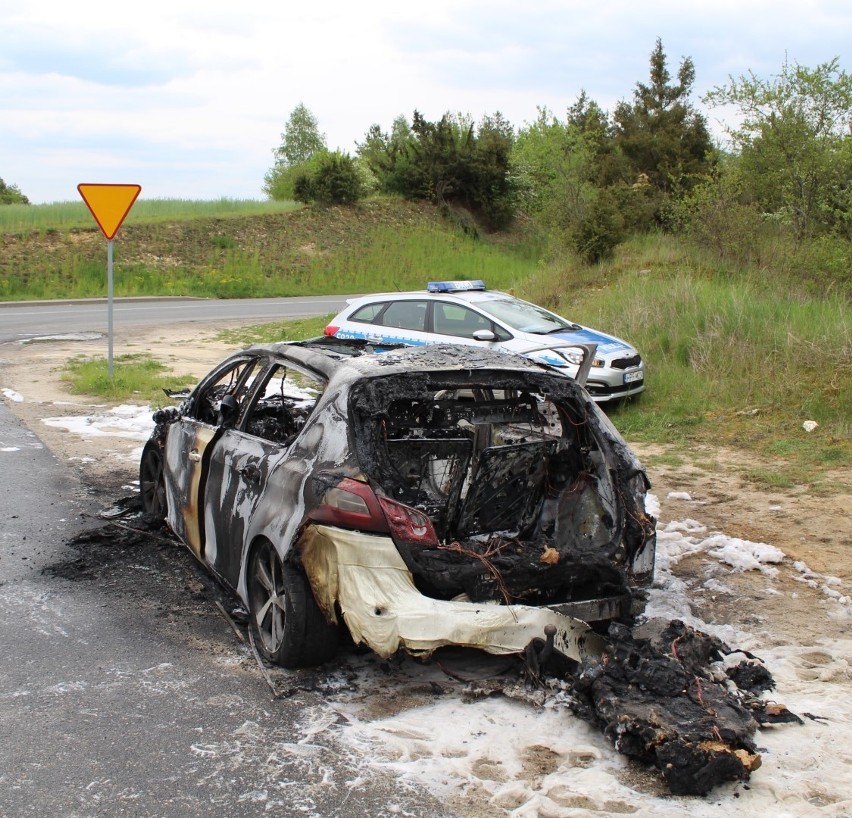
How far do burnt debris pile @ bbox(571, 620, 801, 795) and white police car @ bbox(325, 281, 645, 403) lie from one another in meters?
7.51

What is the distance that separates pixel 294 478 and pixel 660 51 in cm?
4018

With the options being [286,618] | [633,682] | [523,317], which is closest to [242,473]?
→ [286,618]

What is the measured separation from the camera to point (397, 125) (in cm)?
5616

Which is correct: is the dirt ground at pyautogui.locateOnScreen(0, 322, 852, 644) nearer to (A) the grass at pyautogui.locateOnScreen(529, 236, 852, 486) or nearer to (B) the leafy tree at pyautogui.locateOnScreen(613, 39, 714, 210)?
(A) the grass at pyautogui.locateOnScreen(529, 236, 852, 486)

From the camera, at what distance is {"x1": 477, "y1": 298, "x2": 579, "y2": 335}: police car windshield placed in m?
13.0

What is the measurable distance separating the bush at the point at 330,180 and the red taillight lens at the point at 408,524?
41.7 m

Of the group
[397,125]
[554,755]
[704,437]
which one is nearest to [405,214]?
[397,125]

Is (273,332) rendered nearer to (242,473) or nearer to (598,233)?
(598,233)

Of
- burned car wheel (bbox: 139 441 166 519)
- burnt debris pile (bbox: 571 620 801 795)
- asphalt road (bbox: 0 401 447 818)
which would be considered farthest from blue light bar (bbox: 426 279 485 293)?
burnt debris pile (bbox: 571 620 801 795)

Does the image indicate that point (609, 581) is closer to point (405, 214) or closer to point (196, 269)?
point (196, 269)

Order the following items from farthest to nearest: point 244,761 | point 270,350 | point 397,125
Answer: point 397,125 → point 270,350 → point 244,761

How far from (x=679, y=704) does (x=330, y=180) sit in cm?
4273

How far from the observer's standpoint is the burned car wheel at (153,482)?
7105mm

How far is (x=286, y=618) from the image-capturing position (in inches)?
185
